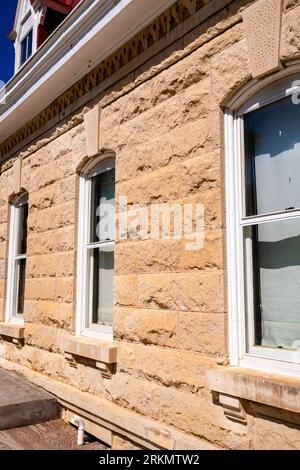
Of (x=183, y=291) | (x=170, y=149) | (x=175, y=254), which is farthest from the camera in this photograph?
(x=170, y=149)

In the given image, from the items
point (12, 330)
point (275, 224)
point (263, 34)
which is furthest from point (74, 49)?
point (12, 330)

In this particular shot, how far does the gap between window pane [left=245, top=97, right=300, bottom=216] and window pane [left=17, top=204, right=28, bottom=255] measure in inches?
186

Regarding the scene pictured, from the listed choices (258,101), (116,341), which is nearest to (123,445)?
(116,341)

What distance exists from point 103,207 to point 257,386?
290 cm

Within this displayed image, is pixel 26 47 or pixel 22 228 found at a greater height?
pixel 26 47

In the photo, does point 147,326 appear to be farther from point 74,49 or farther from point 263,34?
point 74,49

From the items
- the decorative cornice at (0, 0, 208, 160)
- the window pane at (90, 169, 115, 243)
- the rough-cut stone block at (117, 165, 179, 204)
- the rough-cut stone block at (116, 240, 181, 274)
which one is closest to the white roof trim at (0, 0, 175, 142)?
the decorative cornice at (0, 0, 208, 160)

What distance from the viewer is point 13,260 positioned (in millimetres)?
7195

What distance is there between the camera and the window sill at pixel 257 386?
8.70 feet

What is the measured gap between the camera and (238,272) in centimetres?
328

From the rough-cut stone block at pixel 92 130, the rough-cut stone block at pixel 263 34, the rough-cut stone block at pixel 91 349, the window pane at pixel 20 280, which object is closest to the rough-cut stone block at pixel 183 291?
the rough-cut stone block at pixel 91 349

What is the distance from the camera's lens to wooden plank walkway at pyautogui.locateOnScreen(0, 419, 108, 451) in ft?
13.9

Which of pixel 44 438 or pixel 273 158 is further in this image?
pixel 44 438

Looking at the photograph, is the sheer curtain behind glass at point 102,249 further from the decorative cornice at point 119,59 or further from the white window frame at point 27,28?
the white window frame at point 27,28
